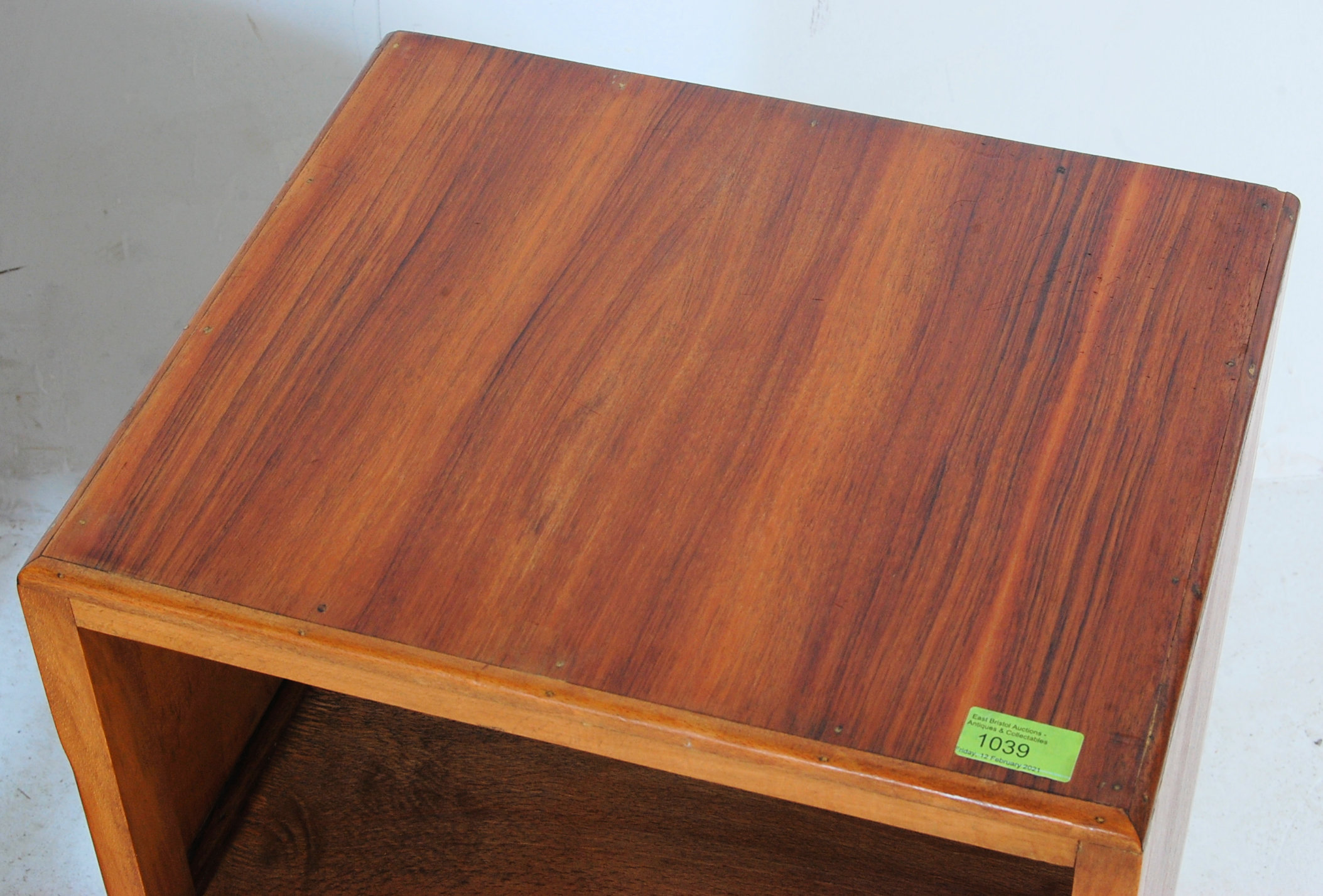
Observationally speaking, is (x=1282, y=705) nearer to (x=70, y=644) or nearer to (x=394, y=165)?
(x=394, y=165)

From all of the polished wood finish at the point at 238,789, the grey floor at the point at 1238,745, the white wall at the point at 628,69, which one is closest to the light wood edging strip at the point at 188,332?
the polished wood finish at the point at 238,789

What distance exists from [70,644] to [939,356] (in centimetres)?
48

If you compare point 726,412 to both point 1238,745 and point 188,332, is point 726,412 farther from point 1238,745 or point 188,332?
point 1238,745

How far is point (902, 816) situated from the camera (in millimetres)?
660

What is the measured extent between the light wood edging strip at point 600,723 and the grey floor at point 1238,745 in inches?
23.2

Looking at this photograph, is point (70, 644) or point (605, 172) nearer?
point (70, 644)

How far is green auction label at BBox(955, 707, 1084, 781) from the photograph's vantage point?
648 millimetres

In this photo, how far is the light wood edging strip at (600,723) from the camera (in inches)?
25.2

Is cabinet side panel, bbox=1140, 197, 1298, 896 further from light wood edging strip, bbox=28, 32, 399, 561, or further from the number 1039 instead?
light wood edging strip, bbox=28, 32, 399, 561

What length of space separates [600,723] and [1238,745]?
836 millimetres

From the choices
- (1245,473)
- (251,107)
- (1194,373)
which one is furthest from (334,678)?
(251,107)

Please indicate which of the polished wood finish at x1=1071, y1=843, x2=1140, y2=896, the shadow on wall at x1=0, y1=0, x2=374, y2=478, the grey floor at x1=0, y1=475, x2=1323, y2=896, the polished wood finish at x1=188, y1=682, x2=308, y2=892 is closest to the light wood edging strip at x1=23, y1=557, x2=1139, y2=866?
the polished wood finish at x1=1071, y1=843, x2=1140, y2=896

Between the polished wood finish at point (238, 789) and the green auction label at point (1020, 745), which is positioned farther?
the polished wood finish at point (238, 789)

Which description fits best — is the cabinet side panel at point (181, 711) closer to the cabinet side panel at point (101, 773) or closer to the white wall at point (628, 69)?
the cabinet side panel at point (101, 773)
